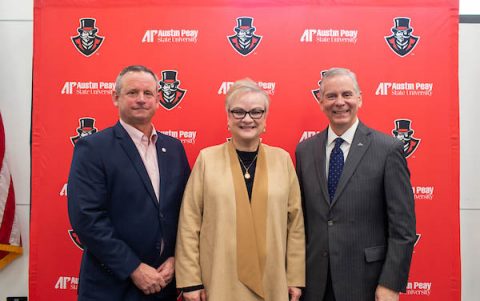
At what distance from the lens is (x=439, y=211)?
7.77ft

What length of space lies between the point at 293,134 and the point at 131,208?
1.15m

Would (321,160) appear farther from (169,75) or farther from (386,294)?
(169,75)

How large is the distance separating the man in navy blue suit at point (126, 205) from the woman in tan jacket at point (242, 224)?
11cm

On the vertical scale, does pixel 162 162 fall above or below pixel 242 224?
above

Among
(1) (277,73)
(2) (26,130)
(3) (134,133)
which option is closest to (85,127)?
(2) (26,130)

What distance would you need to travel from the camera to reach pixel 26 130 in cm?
258

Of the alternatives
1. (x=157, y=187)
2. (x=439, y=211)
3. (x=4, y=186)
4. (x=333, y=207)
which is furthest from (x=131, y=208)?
(x=439, y=211)

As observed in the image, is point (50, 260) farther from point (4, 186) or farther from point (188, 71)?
point (188, 71)

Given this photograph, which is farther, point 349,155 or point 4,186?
point 4,186

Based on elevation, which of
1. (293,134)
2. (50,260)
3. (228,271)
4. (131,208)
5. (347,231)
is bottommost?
(50,260)

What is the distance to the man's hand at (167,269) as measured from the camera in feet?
5.69

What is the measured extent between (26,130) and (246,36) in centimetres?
165

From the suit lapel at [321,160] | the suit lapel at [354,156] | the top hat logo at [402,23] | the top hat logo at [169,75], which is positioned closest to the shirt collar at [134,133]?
the top hat logo at [169,75]

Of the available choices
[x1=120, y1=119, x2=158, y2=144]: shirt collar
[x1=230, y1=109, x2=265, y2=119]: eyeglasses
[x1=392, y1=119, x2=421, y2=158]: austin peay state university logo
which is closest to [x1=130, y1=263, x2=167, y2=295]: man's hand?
[x1=120, y1=119, x2=158, y2=144]: shirt collar
